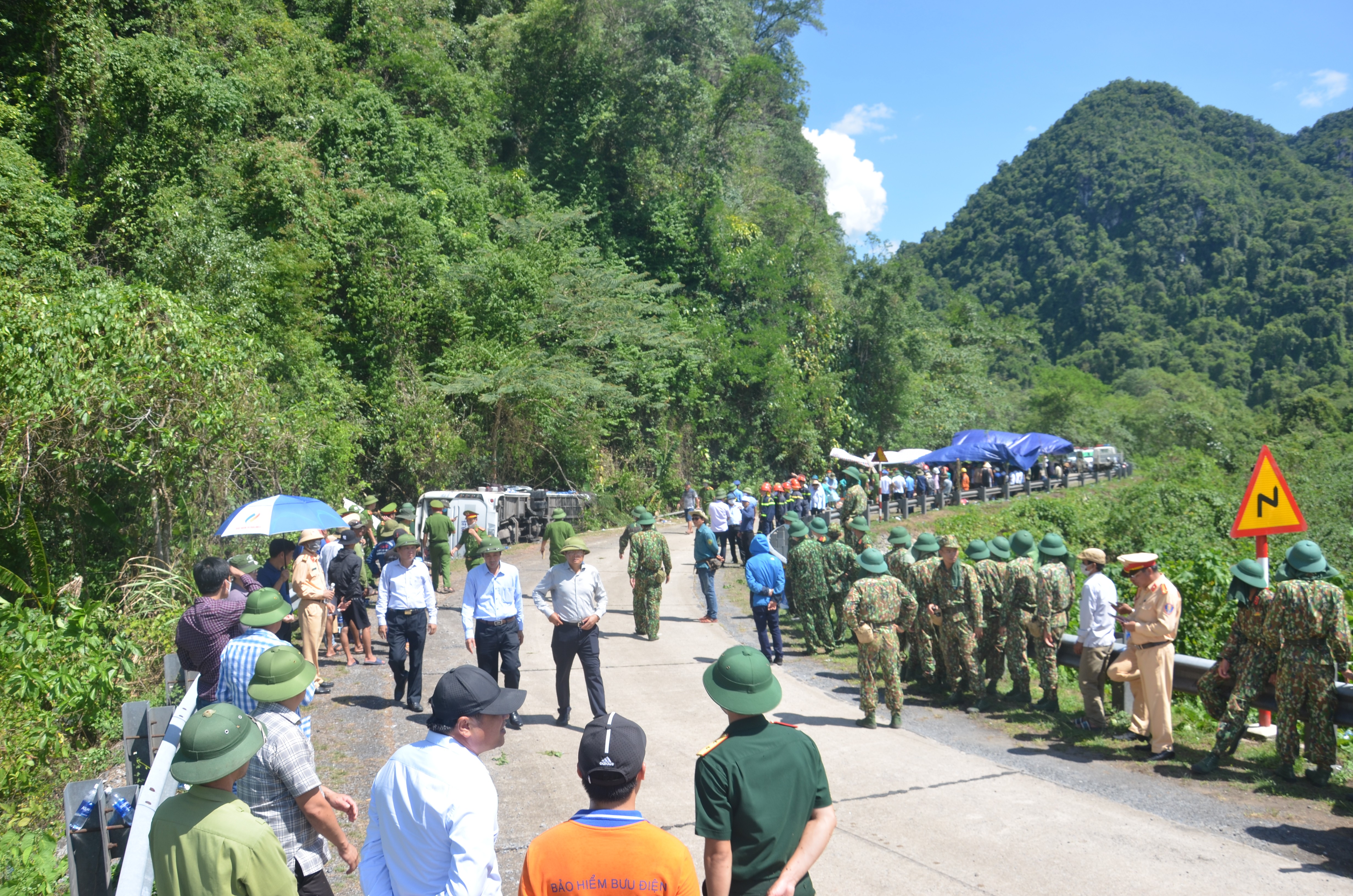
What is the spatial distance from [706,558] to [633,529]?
1550 millimetres

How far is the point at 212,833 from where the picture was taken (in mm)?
3105

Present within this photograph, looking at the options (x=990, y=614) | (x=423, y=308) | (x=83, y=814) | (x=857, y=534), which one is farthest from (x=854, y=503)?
(x=423, y=308)

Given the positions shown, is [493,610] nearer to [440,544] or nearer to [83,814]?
[83,814]

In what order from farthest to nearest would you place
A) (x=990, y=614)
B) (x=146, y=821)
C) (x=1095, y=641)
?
(x=990, y=614) < (x=1095, y=641) < (x=146, y=821)

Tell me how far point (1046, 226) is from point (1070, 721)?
121065 mm

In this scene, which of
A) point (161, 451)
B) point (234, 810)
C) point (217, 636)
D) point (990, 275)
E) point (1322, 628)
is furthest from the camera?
point (990, 275)

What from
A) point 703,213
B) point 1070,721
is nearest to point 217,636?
point 1070,721

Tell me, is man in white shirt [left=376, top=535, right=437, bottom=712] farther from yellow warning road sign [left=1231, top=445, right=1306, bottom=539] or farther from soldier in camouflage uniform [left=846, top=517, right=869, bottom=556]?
yellow warning road sign [left=1231, top=445, right=1306, bottom=539]

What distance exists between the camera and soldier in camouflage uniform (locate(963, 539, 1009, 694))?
9.68 m

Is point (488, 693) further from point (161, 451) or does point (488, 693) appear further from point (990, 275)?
point (990, 275)

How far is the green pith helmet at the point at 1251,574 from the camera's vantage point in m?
7.34

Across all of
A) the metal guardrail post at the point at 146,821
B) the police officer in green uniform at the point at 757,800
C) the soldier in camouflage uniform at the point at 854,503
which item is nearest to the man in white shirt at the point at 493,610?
the metal guardrail post at the point at 146,821

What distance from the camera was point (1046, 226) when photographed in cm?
11625

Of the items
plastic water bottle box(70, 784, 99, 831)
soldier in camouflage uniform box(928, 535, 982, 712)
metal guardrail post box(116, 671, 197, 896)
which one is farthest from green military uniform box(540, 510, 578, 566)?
plastic water bottle box(70, 784, 99, 831)
